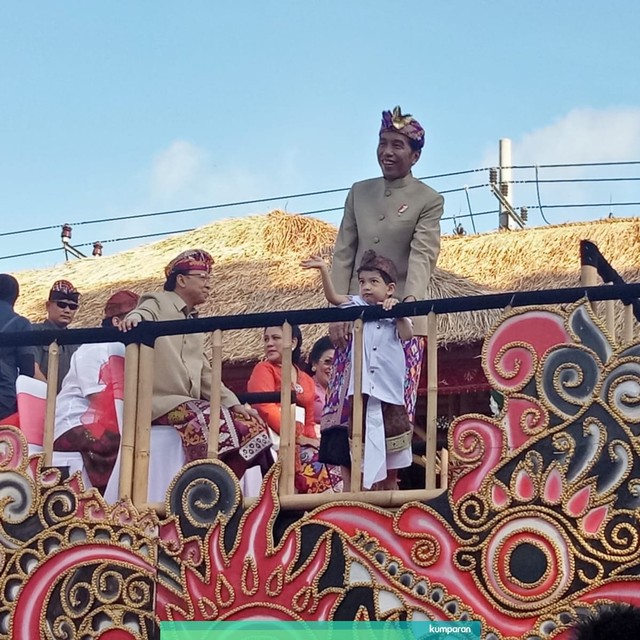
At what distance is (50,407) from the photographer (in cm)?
758

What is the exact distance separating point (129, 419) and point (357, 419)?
3.89 ft

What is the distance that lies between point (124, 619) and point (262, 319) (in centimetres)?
157

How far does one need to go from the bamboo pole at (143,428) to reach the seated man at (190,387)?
0.11 metres

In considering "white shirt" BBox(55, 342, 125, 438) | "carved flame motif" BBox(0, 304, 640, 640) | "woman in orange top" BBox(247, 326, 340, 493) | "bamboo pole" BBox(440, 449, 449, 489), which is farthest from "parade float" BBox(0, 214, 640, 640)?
"bamboo pole" BBox(440, 449, 449, 489)

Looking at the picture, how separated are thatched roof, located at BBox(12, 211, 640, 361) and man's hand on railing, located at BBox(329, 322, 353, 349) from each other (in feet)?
15.7

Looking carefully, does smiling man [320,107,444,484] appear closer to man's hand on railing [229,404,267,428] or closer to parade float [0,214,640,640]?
man's hand on railing [229,404,267,428]

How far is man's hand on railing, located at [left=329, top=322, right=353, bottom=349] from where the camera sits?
24.4 ft

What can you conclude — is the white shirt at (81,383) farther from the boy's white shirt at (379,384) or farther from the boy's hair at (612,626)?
the boy's hair at (612,626)

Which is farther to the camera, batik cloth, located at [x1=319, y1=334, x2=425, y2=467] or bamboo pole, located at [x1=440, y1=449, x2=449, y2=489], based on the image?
bamboo pole, located at [x1=440, y1=449, x2=449, y2=489]

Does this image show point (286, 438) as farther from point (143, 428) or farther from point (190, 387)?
point (190, 387)

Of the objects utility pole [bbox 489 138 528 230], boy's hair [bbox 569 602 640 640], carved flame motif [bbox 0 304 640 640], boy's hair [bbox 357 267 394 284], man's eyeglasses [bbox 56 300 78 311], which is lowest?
boy's hair [bbox 569 602 640 640]

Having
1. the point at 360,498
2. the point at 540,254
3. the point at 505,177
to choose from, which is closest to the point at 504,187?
the point at 505,177

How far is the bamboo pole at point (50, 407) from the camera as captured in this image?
7.59 meters

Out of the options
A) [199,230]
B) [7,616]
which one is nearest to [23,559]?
[7,616]
